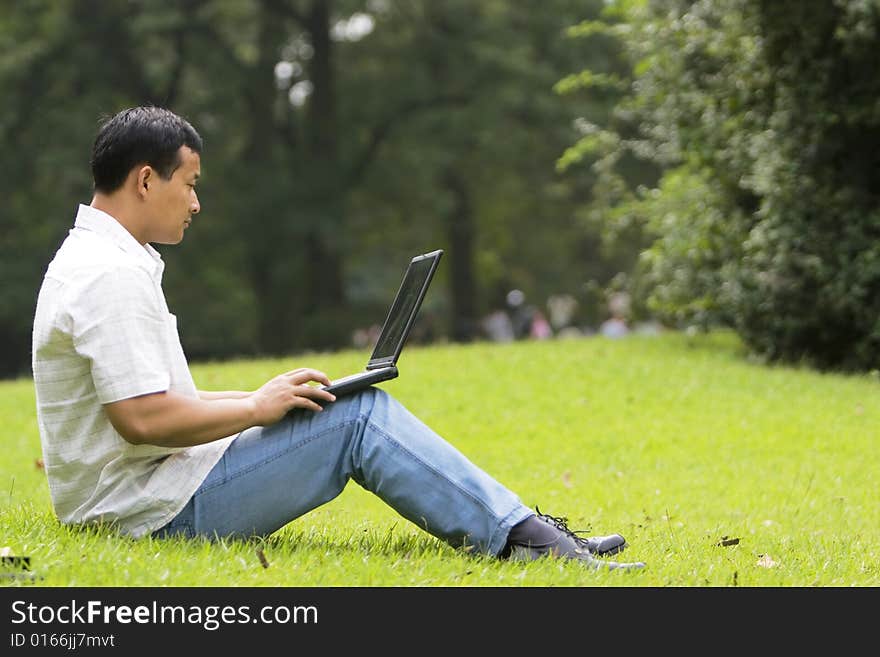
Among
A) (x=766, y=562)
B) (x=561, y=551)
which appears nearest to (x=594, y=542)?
(x=561, y=551)

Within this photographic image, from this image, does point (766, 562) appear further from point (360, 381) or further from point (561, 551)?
point (360, 381)

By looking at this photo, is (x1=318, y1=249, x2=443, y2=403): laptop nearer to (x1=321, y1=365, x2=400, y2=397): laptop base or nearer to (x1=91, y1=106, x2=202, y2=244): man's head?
(x1=321, y1=365, x2=400, y2=397): laptop base

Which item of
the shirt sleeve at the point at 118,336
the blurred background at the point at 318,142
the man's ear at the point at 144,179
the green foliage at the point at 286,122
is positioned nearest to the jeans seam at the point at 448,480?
the shirt sleeve at the point at 118,336

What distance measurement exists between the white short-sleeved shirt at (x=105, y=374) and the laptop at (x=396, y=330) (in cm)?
49

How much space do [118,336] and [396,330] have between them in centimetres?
100

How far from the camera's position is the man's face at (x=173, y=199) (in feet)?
13.2

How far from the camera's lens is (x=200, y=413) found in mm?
3867

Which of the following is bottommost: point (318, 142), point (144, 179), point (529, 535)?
point (529, 535)

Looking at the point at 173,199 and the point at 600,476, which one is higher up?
the point at 173,199

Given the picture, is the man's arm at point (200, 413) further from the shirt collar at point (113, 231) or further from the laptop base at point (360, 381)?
the shirt collar at point (113, 231)
